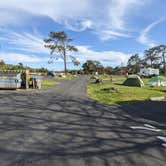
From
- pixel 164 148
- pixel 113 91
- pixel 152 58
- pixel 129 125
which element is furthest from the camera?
pixel 152 58

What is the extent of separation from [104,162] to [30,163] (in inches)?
48.2

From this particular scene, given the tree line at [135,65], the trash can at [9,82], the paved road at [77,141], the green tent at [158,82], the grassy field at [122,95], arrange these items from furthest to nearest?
the tree line at [135,65] < the green tent at [158,82] < the trash can at [9,82] < the grassy field at [122,95] < the paved road at [77,141]

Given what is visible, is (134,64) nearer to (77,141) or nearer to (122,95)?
(122,95)

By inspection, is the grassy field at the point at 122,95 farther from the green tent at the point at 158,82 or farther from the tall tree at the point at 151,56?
the tall tree at the point at 151,56

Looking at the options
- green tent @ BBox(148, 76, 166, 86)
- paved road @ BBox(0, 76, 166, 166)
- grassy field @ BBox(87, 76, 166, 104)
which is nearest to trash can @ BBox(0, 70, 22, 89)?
grassy field @ BBox(87, 76, 166, 104)

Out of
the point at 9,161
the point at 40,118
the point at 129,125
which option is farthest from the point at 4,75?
the point at 9,161

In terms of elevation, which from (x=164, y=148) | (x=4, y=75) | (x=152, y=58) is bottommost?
(x=164, y=148)

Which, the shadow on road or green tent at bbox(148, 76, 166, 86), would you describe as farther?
green tent at bbox(148, 76, 166, 86)

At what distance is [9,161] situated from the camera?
383 centimetres

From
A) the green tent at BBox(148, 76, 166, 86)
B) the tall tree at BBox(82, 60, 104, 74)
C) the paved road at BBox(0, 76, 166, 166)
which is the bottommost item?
the paved road at BBox(0, 76, 166, 166)

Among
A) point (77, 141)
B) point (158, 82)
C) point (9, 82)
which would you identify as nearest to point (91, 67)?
point (158, 82)

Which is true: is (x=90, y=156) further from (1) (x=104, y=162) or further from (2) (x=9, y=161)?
(2) (x=9, y=161)

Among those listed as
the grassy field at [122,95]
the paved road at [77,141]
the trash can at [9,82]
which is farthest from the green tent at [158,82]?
the paved road at [77,141]

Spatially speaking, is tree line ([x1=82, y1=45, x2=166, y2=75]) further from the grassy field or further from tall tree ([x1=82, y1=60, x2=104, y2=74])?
the grassy field
